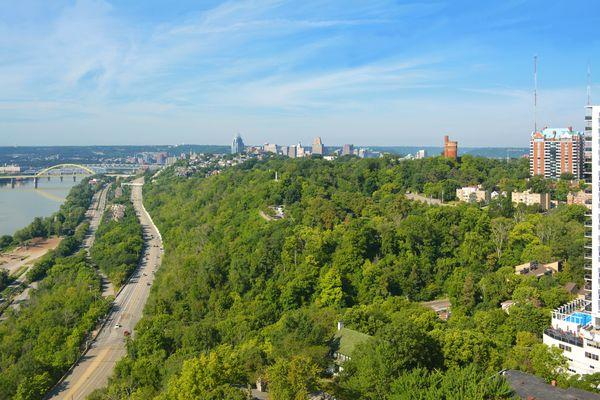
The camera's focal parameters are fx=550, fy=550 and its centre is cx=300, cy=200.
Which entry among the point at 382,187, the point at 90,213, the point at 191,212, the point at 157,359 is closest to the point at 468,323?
the point at 157,359

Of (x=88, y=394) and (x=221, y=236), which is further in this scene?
(x=221, y=236)

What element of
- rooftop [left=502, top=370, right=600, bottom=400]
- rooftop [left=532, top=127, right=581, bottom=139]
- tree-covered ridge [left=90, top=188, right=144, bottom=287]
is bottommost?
tree-covered ridge [left=90, top=188, right=144, bottom=287]

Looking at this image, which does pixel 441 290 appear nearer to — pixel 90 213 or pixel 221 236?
pixel 221 236

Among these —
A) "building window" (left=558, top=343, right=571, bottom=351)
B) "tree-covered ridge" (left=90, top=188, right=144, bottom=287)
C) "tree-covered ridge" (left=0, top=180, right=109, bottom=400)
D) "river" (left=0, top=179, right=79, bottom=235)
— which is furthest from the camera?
"river" (left=0, top=179, right=79, bottom=235)

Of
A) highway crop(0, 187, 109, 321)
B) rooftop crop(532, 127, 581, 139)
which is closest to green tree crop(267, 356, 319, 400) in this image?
highway crop(0, 187, 109, 321)

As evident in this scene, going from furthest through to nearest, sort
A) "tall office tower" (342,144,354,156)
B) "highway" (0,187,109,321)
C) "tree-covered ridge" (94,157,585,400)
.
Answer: "tall office tower" (342,144,354,156)
"highway" (0,187,109,321)
"tree-covered ridge" (94,157,585,400)

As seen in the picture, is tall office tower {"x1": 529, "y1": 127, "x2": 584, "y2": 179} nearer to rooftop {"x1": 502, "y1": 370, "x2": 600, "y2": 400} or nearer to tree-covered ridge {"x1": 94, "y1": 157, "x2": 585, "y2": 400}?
tree-covered ridge {"x1": 94, "y1": 157, "x2": 585, "y2": 400}
